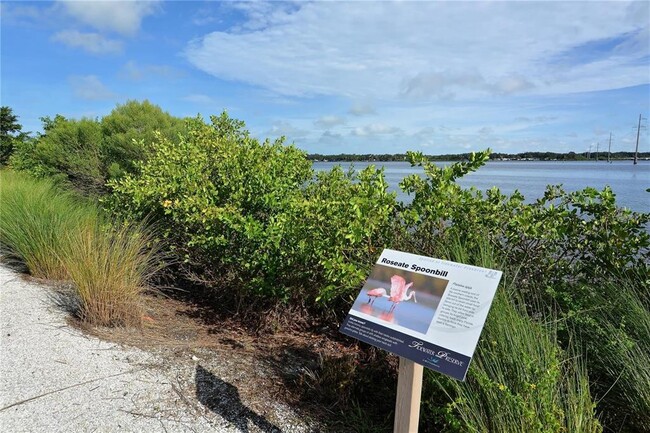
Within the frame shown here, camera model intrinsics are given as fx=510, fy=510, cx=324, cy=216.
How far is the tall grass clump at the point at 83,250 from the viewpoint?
4.71m

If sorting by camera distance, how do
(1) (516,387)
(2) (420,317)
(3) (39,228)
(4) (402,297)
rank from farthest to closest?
(3) (39,228) → (1) (516,387) → (4) (402,297) → (2) (420,317)

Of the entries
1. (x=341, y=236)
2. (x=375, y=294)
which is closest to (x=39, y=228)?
(x=341, y=236)

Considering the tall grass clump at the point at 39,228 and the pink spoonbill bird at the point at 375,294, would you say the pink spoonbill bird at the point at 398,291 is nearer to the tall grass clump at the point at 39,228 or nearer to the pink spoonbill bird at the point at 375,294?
the pink spoonbill bird at the point at 375,294

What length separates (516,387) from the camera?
2.72 m

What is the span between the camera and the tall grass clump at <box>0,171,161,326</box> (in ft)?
15.5

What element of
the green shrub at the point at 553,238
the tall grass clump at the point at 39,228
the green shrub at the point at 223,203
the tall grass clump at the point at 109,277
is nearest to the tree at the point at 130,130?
the tall grass clump at the point at 39,228

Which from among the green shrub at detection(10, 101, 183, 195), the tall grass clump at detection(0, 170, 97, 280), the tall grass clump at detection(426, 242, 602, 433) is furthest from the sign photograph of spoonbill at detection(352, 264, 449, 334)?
the green shrub at detection(10, 101, 183, 195)

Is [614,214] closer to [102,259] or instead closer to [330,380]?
[330,380]

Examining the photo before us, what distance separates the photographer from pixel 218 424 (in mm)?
3109

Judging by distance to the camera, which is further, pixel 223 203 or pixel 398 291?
pixel 223 203

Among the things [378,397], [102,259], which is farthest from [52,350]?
[378,397]

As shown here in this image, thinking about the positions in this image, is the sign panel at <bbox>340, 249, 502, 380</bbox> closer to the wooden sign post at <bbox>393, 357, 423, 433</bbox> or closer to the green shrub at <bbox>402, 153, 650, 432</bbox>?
the wooden sign post at <bbox>393, 357, 423, 433</bbox>

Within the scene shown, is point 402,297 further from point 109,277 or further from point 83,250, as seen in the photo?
point 83,250

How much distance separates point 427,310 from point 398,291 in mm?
209
